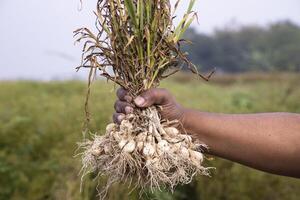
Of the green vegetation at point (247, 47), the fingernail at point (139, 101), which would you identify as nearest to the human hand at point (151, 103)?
the fingernail at point (139, 101)

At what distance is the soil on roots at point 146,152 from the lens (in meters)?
1.96

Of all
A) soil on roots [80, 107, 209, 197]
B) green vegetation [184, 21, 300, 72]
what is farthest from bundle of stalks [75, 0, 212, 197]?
green vegetation [184, 21, 300, 72]

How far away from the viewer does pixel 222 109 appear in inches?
227

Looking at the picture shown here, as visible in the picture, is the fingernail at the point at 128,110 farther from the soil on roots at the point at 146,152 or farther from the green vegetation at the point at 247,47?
the green vegetation at the point at 247,47

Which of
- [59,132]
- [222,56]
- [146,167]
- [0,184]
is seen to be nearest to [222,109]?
[59,132]

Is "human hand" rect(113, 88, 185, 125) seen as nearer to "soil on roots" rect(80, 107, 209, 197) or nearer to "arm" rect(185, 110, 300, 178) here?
"soil on roots" rect(80, 107, 209, 197)

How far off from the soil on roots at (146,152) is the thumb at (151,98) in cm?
3

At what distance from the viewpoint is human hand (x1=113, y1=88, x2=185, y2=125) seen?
201 cm

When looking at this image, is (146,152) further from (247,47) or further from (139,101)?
(247,47)

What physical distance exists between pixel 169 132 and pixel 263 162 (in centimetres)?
48

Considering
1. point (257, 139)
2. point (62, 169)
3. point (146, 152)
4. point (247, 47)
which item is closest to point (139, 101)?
point (146, 152)

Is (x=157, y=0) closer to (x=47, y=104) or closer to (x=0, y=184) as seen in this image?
(x=0, y=184)

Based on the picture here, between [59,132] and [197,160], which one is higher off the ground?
[197,160]

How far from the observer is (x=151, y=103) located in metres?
2.01
